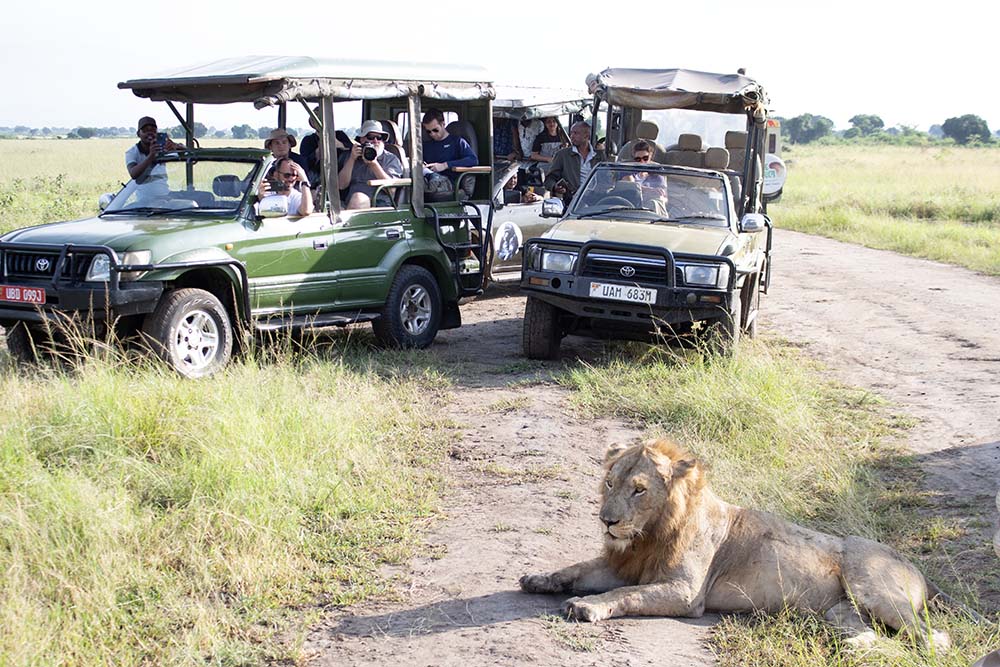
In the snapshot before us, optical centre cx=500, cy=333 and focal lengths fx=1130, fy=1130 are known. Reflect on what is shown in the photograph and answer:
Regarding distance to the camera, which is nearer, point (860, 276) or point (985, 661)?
point (985, 661)

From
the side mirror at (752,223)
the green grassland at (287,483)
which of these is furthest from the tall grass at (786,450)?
the side mirror at (752,223)

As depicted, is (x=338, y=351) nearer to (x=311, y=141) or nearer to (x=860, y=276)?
(x=311, y=141)

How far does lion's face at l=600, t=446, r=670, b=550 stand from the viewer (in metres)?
4.33

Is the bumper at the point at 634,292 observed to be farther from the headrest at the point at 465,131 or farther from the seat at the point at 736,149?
the seat at the point at 736,149

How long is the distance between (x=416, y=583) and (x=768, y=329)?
7017mm

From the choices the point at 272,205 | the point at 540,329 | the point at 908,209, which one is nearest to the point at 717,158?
the point at 540,329

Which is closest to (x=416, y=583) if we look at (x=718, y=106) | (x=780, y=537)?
(x=780, y=537)

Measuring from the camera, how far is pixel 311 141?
10.5 metres

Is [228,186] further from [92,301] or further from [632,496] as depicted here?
[632,496]

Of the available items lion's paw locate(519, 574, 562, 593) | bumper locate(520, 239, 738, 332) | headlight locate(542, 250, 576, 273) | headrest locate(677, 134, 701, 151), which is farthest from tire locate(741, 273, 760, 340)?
lion's paw locate(519, 574, 562, 593)

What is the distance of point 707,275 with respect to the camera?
8.52m

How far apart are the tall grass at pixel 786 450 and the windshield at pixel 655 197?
47.8 inches

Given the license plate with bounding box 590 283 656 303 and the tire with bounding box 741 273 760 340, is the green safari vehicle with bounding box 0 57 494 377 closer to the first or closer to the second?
the license plate with bounding box 590 283 656 303

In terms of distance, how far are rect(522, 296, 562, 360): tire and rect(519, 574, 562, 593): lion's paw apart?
454 centimetres
